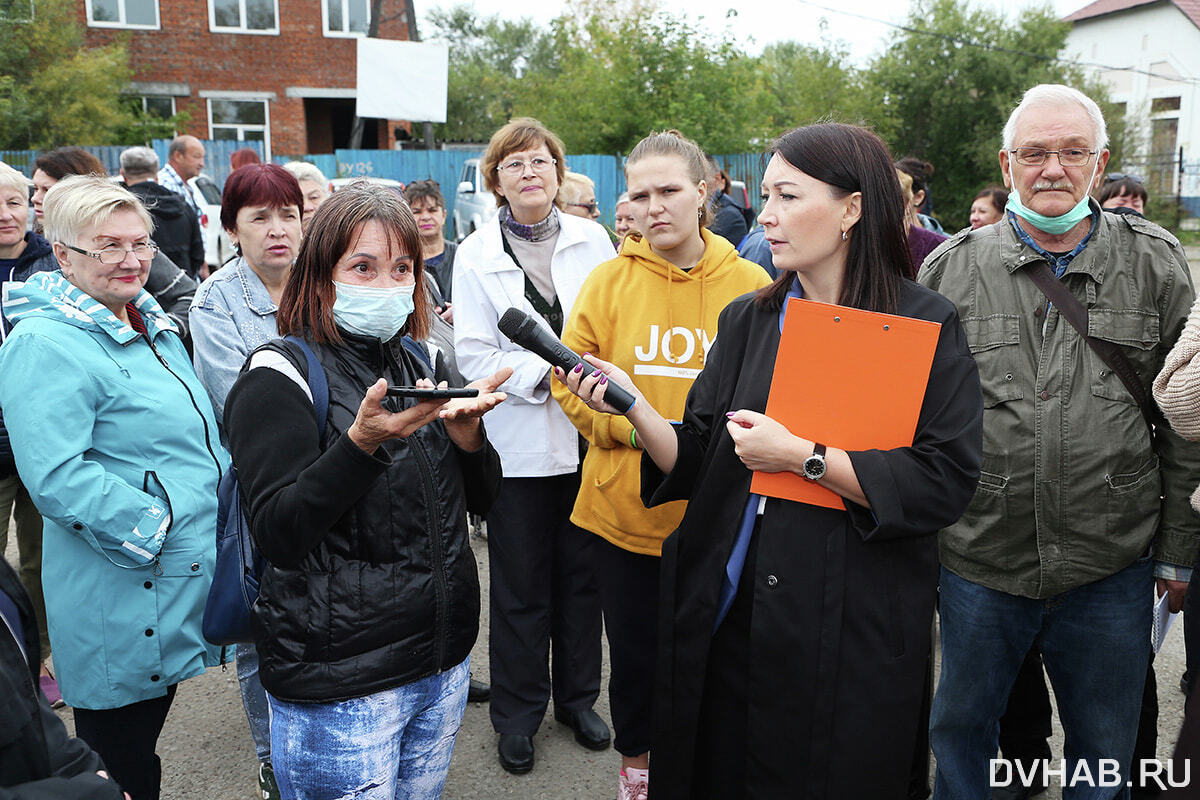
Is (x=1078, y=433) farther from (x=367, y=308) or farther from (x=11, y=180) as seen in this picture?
(x=11, y=180)

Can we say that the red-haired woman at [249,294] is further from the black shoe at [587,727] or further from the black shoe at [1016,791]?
the black shoe at [1016,791]

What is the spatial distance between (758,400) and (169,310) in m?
3.33

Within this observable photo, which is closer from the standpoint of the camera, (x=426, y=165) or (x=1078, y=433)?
(x=1078, y=433)

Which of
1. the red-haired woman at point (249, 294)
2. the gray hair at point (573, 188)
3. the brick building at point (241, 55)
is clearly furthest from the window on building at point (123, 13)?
the red-haired woman at point (249, 294)

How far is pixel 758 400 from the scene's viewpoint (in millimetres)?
2248

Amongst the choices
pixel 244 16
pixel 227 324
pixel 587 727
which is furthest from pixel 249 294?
pixel 244 16

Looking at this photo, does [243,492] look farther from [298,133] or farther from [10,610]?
[298,133]

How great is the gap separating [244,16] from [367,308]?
2621cm

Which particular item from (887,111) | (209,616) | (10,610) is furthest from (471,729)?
(887,111)

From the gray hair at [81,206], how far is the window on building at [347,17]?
24892mm

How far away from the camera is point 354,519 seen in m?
2.08

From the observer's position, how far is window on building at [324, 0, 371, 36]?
25219 mm

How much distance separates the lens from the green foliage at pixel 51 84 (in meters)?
19.3

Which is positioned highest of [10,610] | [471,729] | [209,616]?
[10,610]
